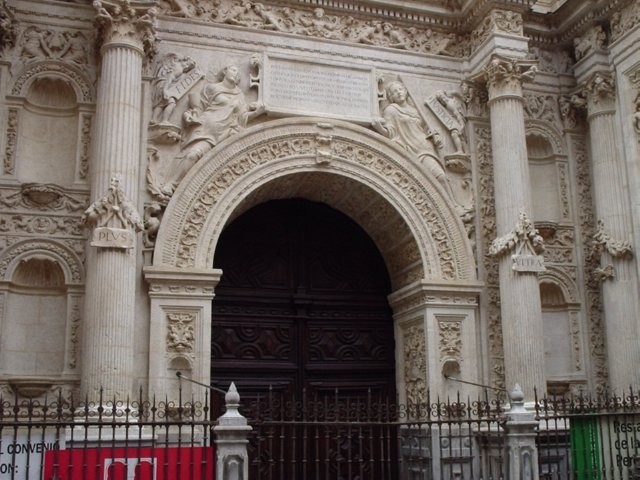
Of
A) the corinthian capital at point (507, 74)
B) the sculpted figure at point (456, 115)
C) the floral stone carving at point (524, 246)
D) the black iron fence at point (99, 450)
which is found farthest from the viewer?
the sculpted figure at point (456, 115)

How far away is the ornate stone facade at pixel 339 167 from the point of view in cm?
1109

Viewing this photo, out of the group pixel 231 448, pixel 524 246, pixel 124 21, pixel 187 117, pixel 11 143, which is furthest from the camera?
pixel 524 246

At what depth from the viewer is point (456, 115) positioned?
44.8 feet

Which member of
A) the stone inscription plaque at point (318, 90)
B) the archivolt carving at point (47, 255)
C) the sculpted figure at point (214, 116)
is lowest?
the archivolt carving at point (47, 255)

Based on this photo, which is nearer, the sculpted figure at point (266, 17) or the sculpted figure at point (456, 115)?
the sculpted figure at point (266, 17)

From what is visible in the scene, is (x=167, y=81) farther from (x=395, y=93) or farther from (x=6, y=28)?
(x=395, y=93)

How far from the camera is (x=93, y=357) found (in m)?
10.1

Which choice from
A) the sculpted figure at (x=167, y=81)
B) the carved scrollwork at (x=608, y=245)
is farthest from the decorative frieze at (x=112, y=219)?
the carved scrollwork at (x=608, y=245)

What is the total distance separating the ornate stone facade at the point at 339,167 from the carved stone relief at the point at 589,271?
0.04 meters

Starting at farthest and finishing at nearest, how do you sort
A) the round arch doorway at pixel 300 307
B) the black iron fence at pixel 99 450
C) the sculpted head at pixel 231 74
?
the round arch doorway at pixel 300 307
the sculpted head at pixel 231 74
the black iron fence at pixel 99 450

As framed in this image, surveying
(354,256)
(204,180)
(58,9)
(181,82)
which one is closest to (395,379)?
(354,256)

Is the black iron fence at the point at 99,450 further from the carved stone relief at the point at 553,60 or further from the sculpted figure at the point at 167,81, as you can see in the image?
the carved stone relief at the point at 553,60

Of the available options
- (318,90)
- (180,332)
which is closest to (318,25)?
(318,90)

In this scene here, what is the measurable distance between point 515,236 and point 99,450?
24.0 ft
